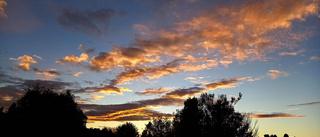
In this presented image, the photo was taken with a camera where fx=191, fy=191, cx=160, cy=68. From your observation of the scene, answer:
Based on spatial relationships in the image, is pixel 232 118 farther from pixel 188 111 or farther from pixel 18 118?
pixel 18 118

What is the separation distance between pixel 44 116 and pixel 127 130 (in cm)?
8527

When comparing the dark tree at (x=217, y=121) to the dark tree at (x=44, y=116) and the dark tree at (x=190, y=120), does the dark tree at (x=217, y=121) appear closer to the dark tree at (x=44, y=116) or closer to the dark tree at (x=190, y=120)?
the dark tree at (x=190, y=120)

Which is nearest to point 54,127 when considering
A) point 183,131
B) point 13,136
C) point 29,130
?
point 29,130

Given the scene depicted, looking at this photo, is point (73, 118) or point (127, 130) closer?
point (73, 118)

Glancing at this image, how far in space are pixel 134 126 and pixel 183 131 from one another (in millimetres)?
92724

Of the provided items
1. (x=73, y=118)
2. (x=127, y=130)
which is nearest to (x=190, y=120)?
(x=73, y=118)

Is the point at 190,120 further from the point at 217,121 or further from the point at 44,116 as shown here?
the point at 44,116

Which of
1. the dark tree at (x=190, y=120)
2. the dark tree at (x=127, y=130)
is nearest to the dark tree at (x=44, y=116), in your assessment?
the dark tree at (x=190, y=120)

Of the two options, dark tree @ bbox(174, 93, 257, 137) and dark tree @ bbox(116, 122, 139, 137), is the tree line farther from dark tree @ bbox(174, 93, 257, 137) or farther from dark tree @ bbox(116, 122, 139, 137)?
Result: dark tree @ bbox(116, 122, 139, 137)

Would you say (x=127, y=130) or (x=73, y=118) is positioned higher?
(x=73, y=118)

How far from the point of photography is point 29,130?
132 feet

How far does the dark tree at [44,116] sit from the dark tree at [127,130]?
240ft

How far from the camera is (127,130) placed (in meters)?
122

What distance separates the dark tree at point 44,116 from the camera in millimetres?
40688
